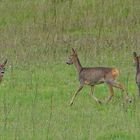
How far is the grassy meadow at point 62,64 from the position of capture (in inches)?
498

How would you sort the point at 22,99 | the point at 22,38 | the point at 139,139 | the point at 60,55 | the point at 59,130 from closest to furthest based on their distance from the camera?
the point at 139,139
the point at 59,130
the point at 22,99
the point at 60,55
the point at 22,38

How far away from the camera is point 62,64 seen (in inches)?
849

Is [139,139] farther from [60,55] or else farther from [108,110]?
[60,55]

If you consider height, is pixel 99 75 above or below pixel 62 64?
below

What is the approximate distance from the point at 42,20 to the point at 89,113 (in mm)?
15686

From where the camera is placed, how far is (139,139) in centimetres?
1138

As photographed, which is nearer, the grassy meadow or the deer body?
the grassy meadow

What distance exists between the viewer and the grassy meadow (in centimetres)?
1265

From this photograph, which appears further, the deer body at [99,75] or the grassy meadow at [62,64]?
the deer body at [99,75]

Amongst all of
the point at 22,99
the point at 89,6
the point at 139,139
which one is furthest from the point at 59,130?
the point at 89,6

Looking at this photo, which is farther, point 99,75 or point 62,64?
point 62,64

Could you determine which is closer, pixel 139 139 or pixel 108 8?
pixel 139 139

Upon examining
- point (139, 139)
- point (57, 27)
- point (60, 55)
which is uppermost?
point (57, 27)

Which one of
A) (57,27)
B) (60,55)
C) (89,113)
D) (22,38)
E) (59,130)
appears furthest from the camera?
(57,27)
